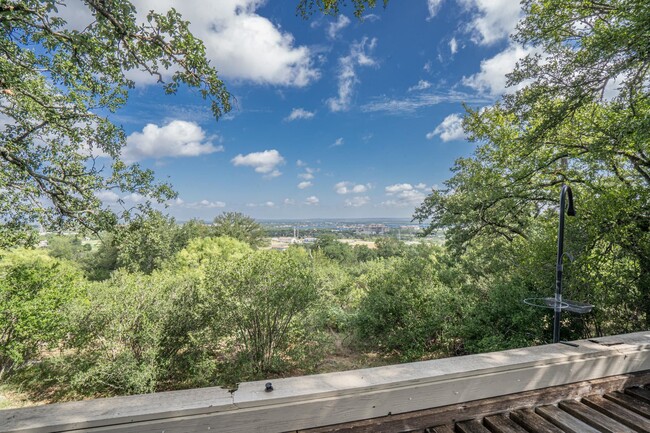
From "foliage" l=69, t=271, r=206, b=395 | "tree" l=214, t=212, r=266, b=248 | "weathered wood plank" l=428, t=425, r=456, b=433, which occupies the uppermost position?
"tree" l=214, t=212, r=266, b=248

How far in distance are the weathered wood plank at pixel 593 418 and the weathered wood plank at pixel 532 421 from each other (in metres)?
0.18

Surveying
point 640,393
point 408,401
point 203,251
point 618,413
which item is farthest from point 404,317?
point 203,251

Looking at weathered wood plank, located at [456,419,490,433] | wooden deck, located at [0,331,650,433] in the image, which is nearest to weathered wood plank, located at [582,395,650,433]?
wooden deck, located at [0,331,650,433]

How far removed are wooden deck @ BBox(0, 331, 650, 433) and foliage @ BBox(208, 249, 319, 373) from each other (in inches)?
145

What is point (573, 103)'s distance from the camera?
4770 mm

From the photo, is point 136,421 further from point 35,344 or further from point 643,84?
point 643,84

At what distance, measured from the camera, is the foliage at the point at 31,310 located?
4.45 m

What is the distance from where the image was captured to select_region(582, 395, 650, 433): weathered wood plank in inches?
49.8

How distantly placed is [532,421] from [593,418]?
30 centimetres

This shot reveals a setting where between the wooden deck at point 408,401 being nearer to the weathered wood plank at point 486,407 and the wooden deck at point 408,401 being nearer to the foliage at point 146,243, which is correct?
the weathered wood plank at point 486,407

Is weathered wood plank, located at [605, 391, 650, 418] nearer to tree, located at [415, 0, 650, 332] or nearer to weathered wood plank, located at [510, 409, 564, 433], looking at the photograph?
weathered wood plank, located at [510, 409, 564, 433]

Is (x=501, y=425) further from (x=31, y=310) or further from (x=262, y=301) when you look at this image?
(x=31, y=310)

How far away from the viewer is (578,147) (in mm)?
5559

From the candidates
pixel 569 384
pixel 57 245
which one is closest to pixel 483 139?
pixel 569 384
